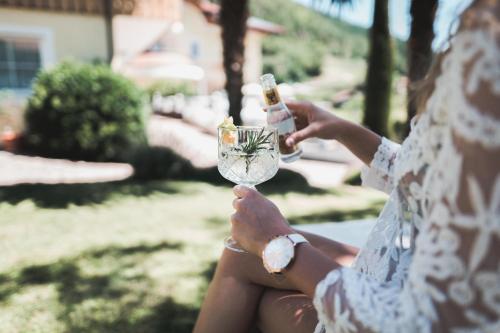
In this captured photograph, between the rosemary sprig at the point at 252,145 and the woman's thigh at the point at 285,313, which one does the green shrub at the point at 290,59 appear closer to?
the rosemary sprig at the point at 252,145

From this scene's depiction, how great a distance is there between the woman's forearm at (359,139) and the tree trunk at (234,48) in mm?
5432

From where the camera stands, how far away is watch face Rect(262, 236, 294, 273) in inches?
43.1

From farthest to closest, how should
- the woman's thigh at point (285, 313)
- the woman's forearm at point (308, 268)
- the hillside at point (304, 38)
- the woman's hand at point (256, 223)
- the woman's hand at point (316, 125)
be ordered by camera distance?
the hillside at point (304, 38)
the woman's hand at point (316, 125)
the woman's thigh at point (285, 313)
the woman's hand at point (256, 223)
the woman's forearm at point (308, 268)

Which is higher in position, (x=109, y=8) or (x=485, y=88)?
(x=109, y=8)

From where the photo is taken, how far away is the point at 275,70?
35.4 m

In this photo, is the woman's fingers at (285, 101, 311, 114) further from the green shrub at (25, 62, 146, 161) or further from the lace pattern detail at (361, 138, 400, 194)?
the green shrub at (25, 62, 146, 161)

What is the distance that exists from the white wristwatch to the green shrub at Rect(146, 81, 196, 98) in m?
18.8

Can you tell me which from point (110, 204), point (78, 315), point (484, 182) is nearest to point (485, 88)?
point (484, 182)

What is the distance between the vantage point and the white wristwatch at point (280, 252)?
3.59ft

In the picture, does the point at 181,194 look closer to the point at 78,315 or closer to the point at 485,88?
the point at 78,315

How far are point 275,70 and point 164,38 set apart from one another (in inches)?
586

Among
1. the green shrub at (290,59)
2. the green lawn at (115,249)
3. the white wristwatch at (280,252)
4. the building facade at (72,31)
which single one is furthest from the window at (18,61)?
the green shrub at (290,59)

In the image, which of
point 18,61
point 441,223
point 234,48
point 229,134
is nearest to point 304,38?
point 18,61

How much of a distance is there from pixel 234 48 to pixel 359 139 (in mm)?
5915
